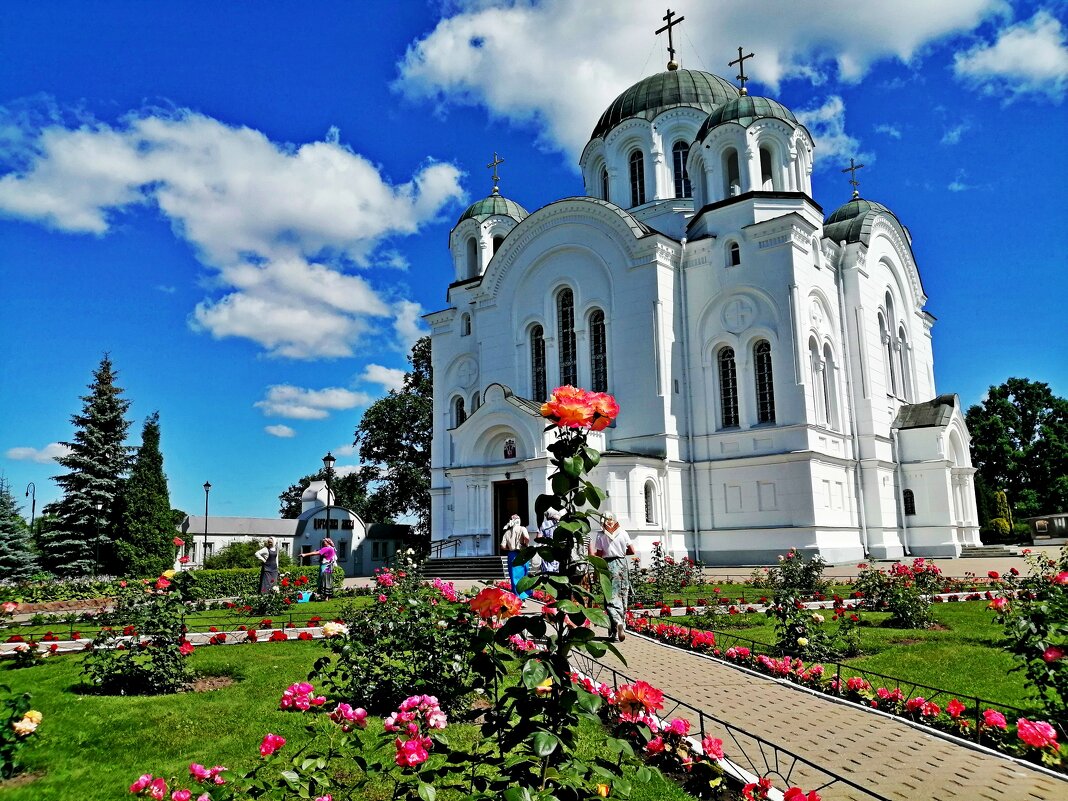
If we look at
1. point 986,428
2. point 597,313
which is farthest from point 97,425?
point 986,428

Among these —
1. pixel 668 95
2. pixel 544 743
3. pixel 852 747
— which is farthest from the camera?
pixel 668 95

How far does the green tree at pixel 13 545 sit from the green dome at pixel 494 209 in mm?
18977

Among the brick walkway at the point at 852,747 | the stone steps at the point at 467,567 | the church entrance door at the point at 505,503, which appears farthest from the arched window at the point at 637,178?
the brick walkway at the point at 852,747

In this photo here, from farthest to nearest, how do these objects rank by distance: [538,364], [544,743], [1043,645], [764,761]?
[538,364]
[1043,645]
[764,761]
[544,743]

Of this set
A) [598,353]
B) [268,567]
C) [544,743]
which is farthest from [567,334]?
[544,743]

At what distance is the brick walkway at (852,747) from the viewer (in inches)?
180

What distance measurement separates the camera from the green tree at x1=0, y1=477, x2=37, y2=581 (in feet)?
77.0

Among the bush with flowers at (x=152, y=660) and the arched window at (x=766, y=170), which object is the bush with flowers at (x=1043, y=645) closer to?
the bush with flowers at (x=152, y=660)

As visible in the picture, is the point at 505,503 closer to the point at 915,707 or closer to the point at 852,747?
the point at 915,707

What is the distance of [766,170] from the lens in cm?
2598

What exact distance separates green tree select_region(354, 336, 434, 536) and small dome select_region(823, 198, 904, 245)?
1975 cm

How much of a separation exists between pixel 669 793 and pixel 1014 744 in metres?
2.62

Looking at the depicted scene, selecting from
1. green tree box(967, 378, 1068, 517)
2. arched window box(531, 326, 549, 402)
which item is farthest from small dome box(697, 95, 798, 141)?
green tree box(967, 378, 1068, 517)

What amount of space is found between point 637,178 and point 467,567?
1667 centimetres
